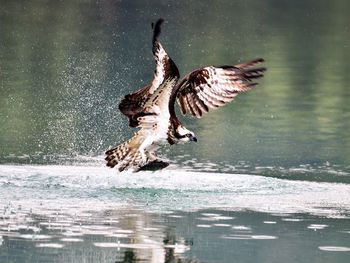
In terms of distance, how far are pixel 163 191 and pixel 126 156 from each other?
1.45m

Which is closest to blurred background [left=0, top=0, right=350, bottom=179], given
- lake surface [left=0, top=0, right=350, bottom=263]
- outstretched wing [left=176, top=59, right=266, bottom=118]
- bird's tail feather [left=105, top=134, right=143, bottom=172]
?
lake surface [left=0, top=0, right=350, bottom=263]

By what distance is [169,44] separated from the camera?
108 feet

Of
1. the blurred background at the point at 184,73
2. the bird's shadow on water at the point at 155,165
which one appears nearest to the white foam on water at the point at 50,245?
the bird's shadow on water at the point at 155,165

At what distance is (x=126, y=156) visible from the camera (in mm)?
12242

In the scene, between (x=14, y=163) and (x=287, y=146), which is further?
(x=287, y=146)

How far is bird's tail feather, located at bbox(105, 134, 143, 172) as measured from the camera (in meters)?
12.2

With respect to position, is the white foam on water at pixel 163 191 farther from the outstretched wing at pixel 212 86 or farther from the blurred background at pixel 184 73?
the blurred background at pixel 184 73

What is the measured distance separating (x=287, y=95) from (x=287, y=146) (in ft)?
19.5

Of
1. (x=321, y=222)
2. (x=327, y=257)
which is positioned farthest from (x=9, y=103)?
(x=327, y=257)

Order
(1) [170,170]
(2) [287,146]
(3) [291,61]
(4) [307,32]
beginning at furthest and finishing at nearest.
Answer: (4) [307,32] → (3) [291,61] → (2) [287,146] → (1) [170,170]

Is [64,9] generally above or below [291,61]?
above

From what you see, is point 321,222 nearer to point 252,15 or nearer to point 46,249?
point 46,249

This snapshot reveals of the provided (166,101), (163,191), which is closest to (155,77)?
→ (166,101)

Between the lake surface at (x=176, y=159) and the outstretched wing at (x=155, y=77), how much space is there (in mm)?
783
